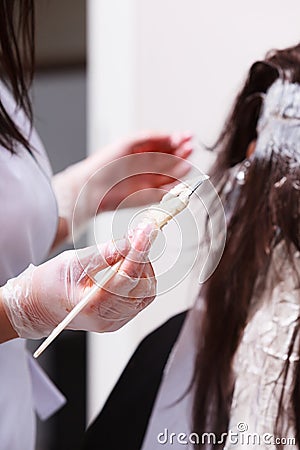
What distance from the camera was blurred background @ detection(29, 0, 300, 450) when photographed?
2.10 ft

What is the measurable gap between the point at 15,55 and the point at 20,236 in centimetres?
16

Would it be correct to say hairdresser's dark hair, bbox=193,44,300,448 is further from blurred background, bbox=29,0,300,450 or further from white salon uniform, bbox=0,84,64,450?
white salon uniform, bbox=0,84,64,450

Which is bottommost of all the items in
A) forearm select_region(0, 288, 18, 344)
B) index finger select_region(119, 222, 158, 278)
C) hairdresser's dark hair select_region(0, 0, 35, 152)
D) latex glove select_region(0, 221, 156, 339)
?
forearm select_region(0, 288, 18, 344)

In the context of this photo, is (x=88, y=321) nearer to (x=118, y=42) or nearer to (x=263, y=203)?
(x=263, y=203)

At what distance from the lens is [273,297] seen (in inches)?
24.0

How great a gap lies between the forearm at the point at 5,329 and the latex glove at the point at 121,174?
11cm

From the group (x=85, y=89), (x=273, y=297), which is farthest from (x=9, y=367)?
(x=85, y=89)

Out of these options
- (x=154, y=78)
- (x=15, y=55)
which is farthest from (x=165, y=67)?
(x=15, y=55)

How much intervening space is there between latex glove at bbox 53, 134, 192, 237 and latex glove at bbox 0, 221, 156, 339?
98 millimetres

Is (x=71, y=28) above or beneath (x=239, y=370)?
above

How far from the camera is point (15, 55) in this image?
65cm

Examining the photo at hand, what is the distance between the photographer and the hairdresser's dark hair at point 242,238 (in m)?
0.61

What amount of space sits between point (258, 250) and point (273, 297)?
0.04 m

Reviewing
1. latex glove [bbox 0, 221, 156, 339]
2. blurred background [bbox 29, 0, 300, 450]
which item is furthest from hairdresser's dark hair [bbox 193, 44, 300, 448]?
latex glove [bbox 0, 221, 156, 339]
